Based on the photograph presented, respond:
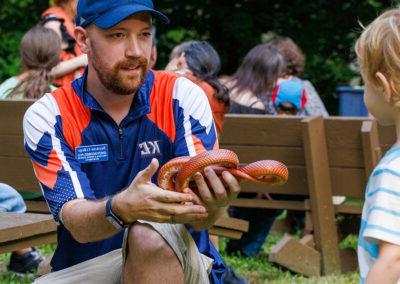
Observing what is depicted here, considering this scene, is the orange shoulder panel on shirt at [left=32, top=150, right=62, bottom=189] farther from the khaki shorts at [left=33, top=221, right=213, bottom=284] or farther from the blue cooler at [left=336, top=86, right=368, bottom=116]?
the blue cooler at [left=336, top=86, right=368, bottom=116]

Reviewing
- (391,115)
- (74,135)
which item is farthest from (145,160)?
(391,115)

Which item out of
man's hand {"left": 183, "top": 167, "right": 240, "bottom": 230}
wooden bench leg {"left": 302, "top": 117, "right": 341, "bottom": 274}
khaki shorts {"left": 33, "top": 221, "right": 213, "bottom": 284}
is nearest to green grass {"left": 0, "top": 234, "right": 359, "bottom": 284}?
wooden bench leg {"left": 302, "top": 117, "right": 341, "bottom": 274}

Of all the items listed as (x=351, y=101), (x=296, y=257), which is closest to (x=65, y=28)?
(x=296, y=257)

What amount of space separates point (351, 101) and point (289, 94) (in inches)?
211

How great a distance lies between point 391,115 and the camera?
2809 millimetres

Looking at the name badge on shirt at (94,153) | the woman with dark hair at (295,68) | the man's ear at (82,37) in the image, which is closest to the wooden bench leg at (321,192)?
the woman with dark hair at (295,68)

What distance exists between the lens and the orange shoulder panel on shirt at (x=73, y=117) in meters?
3.56

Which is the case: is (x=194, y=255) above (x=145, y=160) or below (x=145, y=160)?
below

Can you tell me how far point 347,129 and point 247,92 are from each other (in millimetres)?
1411

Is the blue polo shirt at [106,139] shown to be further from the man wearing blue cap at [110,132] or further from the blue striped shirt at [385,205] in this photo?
the blue striped shirt at [385,205]

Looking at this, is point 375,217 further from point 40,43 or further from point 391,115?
point 40,43

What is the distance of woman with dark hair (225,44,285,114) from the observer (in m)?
7.75

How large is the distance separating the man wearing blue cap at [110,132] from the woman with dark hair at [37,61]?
3.37 meters

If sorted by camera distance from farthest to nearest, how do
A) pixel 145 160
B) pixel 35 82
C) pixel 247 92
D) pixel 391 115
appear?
pixel 247 92 < pixel 35 82 < pixel 145 160 < pixel 391 115
